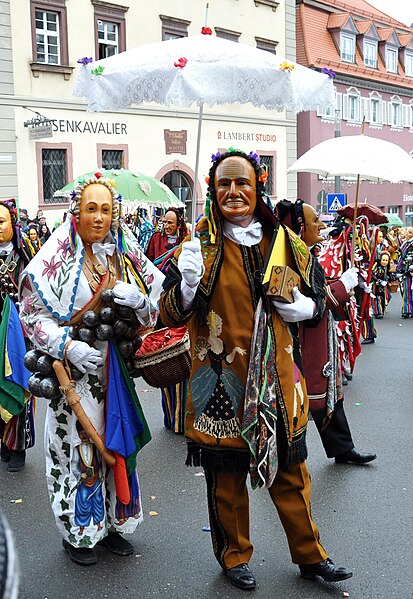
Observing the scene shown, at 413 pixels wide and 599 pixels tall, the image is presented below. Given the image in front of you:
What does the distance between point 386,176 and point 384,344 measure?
16.8ft

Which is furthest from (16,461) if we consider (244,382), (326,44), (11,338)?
(326,44)

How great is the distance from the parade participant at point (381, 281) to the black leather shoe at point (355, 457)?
632 centimetres

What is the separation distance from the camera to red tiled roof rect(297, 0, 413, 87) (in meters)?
29.2

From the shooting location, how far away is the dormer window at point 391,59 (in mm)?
34719

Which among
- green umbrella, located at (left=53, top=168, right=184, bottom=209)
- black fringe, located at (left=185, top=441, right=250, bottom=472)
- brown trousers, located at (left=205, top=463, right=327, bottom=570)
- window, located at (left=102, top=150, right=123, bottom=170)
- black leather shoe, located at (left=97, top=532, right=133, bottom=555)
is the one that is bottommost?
black leather shoe, located at (left=97, top=532, right=133, bottom=555)

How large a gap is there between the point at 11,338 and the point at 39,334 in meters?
1.64

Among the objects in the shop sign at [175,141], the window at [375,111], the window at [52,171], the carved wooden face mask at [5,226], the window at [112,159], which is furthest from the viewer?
the window at [375,111]

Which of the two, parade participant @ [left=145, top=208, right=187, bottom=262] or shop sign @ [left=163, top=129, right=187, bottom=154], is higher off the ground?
shop sign @ [left=163, top=129, right=187, bottom=154]

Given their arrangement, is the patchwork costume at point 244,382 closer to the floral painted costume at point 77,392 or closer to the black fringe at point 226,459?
the black fringe at point 226,459

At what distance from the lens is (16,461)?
17.6 feet

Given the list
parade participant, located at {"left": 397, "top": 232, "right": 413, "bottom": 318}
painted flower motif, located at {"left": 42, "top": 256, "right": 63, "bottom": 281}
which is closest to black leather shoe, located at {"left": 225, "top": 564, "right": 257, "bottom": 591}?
painted flower motif, located at {"left": 42, "top": 256, "right": 63, "bottom": 281}

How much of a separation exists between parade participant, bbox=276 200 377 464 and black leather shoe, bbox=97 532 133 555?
1491 millimetres

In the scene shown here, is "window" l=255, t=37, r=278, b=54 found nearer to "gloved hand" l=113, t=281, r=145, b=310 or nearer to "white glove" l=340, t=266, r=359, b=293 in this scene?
"white glove" l=340, t=266, r=359, b=293

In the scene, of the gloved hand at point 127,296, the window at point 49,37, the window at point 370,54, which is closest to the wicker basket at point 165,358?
the gloved hand at point 127,296
